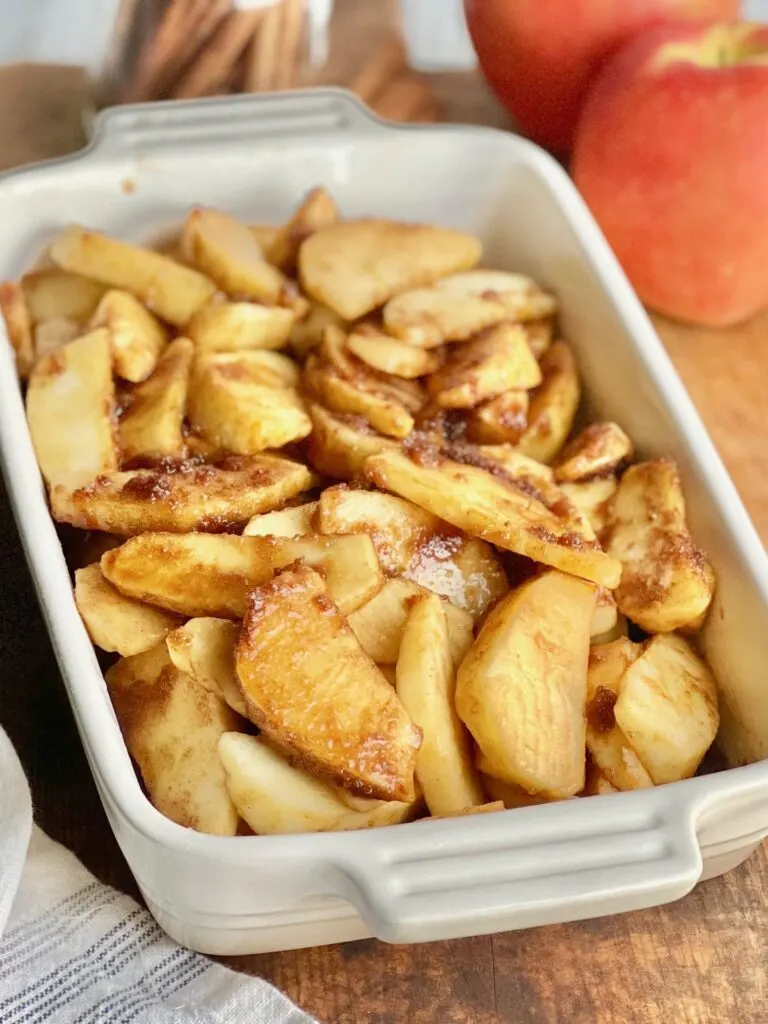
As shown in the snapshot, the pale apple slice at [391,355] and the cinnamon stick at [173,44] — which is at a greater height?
the cinnamon stick at [173,44]

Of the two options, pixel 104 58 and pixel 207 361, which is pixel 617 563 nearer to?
pixel 207 361

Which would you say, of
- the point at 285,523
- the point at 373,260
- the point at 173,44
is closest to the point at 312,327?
the point at 373,260

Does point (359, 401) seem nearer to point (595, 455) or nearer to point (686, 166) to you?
point (595, 455)

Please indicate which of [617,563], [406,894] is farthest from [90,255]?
[406,894]

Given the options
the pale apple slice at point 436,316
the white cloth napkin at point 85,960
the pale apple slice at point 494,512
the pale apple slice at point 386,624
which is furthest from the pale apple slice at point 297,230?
the white cloth napkin at point 85,960

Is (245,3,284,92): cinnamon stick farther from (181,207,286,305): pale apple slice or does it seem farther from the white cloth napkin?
the white cloth napkin

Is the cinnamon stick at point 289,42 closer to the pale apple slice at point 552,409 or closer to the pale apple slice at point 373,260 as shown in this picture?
the pale apple slice at point 373,260
